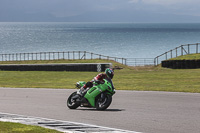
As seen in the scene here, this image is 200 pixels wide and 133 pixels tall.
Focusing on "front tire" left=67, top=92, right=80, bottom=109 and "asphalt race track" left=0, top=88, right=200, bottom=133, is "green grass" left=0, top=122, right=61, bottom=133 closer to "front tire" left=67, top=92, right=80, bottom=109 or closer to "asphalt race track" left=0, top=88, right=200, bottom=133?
"asphalt race track" left=0, top=88, right=200, bottom=133

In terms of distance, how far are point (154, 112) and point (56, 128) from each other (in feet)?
10.9

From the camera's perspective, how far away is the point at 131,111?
11.9m

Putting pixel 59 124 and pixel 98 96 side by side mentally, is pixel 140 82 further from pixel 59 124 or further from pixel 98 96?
pixel 59 124

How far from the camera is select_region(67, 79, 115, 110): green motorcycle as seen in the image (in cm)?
1162

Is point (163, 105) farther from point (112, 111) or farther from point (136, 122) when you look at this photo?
point (136, 122)

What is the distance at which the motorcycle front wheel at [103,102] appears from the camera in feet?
38.8

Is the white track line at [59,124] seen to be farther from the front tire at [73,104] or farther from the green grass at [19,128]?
the front tire at [73,104]

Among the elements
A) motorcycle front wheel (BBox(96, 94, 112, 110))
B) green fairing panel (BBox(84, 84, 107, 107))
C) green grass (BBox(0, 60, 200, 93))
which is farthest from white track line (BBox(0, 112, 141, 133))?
green grass (BBox(0, 60, 200, 93))

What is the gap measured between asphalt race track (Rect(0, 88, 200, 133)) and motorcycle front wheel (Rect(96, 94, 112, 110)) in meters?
0.19

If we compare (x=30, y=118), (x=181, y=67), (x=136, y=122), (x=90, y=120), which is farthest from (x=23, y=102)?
(x=181, y=67)

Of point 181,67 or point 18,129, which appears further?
point 181,67

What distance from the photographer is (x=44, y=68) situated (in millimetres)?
39938

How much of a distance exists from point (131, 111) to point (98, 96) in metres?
1.12

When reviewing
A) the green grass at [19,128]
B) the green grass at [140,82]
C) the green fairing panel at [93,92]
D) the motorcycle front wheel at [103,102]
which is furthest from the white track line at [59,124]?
the green grass at [140,82]
